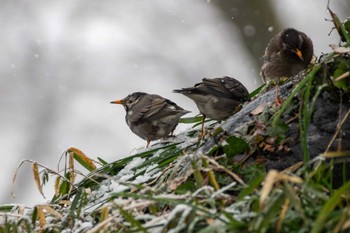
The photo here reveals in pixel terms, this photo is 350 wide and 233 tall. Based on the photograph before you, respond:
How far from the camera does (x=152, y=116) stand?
278 inches

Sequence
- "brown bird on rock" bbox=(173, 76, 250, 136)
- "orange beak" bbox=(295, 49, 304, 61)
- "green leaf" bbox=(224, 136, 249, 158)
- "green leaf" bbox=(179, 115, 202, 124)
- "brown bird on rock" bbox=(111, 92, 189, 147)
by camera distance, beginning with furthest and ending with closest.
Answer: "brown bird on rock" bbox=(111, 92, 189, 147) → "green leaf" bbox=(179, 115, 202, 124) → "brown bird on rock" bbox=(173, 76, 250, 136) → "orange beak" bbox=(295, 49, 304, 61) → "green leaf" bbox=(224, 136, 249, 158)

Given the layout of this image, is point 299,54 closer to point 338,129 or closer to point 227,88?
point 227,88

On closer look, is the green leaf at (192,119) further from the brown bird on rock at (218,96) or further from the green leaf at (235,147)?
the green leaf at (235,147)

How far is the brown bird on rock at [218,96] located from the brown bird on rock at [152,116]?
128 cm

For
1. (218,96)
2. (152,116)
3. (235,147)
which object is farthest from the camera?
(152,116)

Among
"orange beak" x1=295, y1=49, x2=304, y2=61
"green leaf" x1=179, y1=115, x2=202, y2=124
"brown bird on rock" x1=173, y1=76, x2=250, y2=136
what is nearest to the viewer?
"orange beak" x1=295, y1=49, x2=304, y2=61

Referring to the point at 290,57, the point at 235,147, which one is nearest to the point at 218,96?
the point at 290,57

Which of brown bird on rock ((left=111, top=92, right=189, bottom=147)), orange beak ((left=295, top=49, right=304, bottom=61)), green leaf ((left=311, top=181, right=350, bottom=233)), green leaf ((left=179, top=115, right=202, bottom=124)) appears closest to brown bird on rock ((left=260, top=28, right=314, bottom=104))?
orange beak ((left=295, top=49, right=304, bottom=61))

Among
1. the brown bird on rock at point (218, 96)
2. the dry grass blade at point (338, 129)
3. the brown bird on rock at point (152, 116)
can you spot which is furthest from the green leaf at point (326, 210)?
the brown bird on rock at point (152, 116)

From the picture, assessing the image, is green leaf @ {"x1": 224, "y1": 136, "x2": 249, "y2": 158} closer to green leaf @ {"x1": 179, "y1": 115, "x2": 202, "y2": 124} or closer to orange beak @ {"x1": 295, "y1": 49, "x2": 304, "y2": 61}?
orange beak @ {"x1": 295, "y1": 49, "x2": 304, "y2": 61}

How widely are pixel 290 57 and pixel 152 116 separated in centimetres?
252

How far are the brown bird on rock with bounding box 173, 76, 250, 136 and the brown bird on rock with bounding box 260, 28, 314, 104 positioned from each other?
297mm

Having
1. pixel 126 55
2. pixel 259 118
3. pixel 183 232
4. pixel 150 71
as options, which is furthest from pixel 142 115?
pixel 126 55

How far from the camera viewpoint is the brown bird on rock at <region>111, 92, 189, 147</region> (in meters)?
6.72
